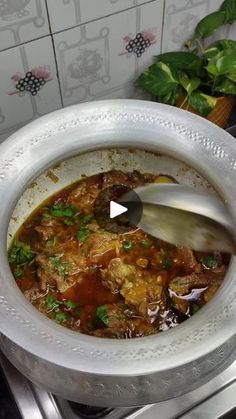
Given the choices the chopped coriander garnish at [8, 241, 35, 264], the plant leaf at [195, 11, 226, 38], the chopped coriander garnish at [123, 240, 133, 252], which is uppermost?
the plant leaf at [195, 11, 226, 38]

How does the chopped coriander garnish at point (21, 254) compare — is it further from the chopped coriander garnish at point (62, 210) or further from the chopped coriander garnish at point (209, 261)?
the chopped coriander garnish at point (209, 261)

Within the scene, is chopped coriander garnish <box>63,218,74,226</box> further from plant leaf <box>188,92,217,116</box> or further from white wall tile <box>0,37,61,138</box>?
plant leaf <box>188,92,217,116</box>

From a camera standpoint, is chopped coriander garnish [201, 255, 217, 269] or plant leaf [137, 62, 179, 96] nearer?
chopped coriander garnish [201, 255, 217, 269]

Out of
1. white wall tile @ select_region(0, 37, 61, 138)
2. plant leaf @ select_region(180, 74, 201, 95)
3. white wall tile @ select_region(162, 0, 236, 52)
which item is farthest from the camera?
plant leaf @ select_region(180, 74, 201, 95)

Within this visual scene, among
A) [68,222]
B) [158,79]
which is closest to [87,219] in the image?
[68,222]

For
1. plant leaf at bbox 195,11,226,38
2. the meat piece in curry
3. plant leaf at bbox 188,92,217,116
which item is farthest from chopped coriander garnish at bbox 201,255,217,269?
plant leaf at bbox 195,11,226,38

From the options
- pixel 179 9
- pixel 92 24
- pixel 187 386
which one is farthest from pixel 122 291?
pixel 179 9

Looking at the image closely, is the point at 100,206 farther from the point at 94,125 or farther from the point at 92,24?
the point at 92,24

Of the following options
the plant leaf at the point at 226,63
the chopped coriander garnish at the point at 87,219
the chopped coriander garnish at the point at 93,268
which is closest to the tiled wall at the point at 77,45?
the plant leaf at the point at 226,63
